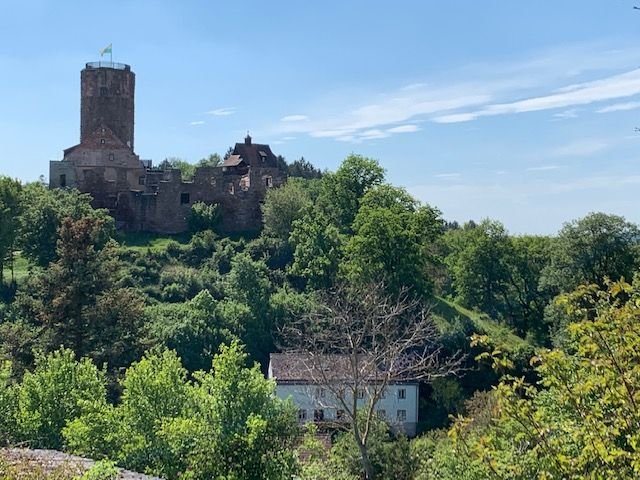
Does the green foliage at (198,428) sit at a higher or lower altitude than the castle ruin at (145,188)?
lower

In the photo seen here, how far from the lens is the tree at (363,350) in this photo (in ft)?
72.9

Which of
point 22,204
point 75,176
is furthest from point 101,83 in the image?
point 22,204

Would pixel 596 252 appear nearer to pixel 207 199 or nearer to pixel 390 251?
pixel 390 251

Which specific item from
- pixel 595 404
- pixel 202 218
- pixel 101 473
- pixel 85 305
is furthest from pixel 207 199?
pixel 595 404

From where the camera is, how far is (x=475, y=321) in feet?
140

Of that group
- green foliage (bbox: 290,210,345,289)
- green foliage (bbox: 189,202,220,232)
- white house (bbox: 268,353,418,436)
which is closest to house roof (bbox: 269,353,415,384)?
white house (bbox: 268,353,418,436)

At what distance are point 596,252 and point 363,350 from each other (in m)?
19.2

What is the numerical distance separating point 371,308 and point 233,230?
2268 centimetres

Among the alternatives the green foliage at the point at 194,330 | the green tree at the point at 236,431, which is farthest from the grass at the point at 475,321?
the green tree at the point at 236,431

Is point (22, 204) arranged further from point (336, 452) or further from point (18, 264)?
point (336, 452)

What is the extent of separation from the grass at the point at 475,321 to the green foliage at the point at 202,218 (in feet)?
48.1

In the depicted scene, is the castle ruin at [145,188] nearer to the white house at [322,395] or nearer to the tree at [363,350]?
the tree at [363,350]

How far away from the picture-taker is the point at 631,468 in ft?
23.0

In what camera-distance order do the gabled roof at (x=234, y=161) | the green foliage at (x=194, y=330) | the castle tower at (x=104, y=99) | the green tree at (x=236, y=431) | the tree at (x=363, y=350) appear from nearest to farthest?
the green tree at (x=236, y=431), the tree at (x=363, y=350), the green foliage at (x=194, y=330), the castle tower at (x=104, y=99), the gabled roof at (x=234, y=161)
